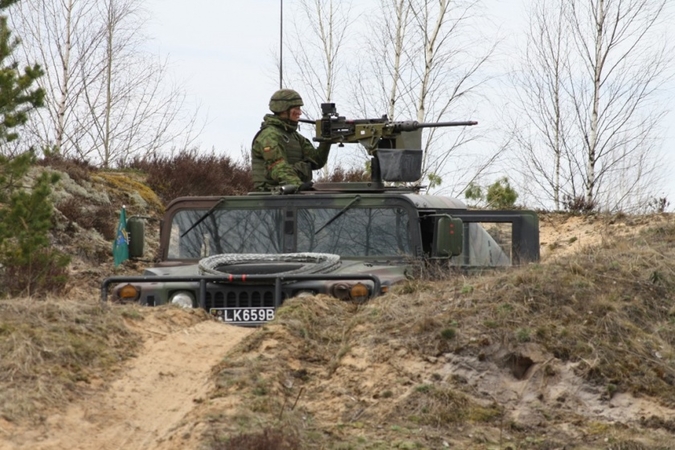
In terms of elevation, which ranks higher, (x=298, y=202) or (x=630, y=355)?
(x=298, y=202)

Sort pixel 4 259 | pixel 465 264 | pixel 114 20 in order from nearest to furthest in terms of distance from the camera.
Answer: pixel 465 264
pixel 4 259
pixel 114 20

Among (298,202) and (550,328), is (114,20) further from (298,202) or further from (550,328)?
(550,328)

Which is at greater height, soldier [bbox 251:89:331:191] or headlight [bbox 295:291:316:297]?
soldier [bbox 251:89:331:191]

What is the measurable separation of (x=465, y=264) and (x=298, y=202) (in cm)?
155

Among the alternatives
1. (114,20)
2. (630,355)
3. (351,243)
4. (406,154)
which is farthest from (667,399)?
(114,20)

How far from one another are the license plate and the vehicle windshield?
837 mm

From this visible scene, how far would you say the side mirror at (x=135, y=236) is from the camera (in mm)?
9211

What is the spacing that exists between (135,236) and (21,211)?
8.88 ft

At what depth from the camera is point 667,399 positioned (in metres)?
6.10

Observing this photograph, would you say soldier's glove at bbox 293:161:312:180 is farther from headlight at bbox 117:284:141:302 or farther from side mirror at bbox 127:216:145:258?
headlight at bbox 117:284:141:302

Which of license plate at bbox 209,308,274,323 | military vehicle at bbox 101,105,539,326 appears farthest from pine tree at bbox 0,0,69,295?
license plate at bbox 209,308,274,323

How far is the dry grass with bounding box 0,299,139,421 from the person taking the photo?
5.60m

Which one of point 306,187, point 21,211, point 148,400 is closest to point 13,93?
point 21,211

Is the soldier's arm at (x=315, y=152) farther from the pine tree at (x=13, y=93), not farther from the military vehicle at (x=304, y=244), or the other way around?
the pine tree at (x=13, y=93)
